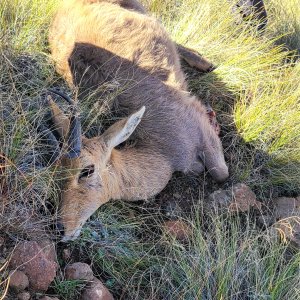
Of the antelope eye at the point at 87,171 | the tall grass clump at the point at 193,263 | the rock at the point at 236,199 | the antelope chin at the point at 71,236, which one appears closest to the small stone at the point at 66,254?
the antelope chin at the point at 71,236

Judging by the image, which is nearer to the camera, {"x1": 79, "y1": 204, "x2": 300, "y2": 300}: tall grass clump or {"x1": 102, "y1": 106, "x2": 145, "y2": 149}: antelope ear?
{"x1": 79, "y1": 204, "x2": 300, "y2": 300}: tall grass clump

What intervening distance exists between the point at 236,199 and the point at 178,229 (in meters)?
0.68

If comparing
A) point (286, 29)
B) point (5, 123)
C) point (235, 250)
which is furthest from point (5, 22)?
point (286, 29)

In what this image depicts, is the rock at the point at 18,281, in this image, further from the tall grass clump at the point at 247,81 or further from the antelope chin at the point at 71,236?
the tall grass clump at the point at 247,81

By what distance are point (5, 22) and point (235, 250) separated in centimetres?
304

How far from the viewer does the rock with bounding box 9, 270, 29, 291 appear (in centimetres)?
304

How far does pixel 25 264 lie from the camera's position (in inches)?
125

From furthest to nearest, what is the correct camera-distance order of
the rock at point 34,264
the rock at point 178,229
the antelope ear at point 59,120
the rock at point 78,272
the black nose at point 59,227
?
1. the rock at point 178,229
2. the antelope ear at point 59,120
3. the black nose at point 59,227
4. the rock at point 78,272
5. the rock at point 34,264

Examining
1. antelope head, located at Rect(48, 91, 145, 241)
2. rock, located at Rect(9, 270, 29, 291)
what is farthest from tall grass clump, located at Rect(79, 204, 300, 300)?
rock, located at Rect(9, 270, 29, 291)

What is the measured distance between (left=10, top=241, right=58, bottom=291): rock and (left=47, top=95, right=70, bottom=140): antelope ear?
3.29 feet

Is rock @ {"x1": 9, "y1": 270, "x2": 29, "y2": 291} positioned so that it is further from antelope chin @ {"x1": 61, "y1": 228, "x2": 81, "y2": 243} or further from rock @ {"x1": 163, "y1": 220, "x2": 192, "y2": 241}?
rock @ {"x1": 163, "y1": 220, "x2": 192, "y2": 241}

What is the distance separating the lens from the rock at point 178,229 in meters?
4.21

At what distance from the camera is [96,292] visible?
341 centimetres

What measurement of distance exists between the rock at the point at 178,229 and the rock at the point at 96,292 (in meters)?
0.87
